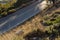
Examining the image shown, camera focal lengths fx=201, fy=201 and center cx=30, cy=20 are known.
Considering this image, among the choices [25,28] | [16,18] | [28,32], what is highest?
[28,32]

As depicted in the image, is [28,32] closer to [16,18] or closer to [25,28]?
[25,28]

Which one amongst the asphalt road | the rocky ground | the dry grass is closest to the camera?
the rocky ground

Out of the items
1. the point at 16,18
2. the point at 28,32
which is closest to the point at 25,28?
the point at 28,32

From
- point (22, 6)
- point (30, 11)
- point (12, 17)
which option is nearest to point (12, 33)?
point (12, 17)

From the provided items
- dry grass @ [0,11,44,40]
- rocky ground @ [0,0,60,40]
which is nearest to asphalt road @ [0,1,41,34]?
dry grass @ [0,11,44,40]

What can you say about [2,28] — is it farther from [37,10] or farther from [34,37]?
[37,10]

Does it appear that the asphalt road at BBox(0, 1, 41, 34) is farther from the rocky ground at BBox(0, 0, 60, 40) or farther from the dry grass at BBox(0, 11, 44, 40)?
the rocky ground at BBox(0, 0, 60, 40)

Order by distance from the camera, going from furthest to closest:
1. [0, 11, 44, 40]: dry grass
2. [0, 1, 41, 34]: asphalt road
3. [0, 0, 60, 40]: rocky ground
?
[0, 1, 41, 34]: asphalt road, [0, 11, 44, 40]: dry grass, [0, 0, 60, 40]: rocky ground

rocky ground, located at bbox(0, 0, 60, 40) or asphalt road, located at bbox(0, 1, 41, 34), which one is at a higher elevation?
rocky ground, located at bbox(0, 0, 60, 40)
